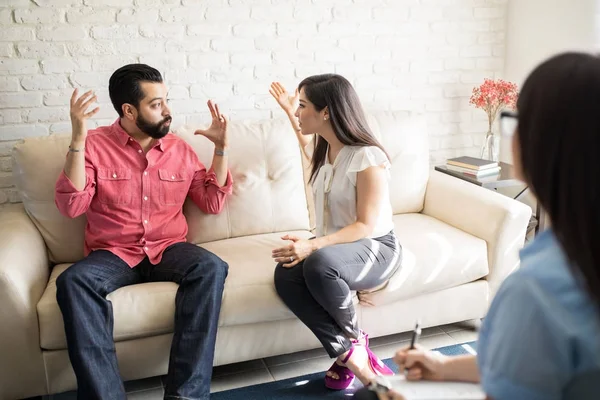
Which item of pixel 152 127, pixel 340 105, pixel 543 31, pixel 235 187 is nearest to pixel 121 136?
pixel 152 127

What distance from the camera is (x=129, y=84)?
2219mm

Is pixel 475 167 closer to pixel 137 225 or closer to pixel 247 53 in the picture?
pixel 247 53

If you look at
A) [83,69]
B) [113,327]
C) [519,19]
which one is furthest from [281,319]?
[519,19]

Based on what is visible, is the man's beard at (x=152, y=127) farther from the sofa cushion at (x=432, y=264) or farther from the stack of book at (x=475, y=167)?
the stack of book at (x=475, y=167)

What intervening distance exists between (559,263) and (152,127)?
1.69 metres

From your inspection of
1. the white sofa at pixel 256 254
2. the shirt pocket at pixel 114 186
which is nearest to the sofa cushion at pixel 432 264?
the white sofa at pixel 256 254

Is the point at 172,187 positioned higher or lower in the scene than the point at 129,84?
lower

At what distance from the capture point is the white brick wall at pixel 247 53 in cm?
252

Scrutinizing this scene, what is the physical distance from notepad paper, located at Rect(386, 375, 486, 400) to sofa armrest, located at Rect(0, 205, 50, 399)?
4.14 feet

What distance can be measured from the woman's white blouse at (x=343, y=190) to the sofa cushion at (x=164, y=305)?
0.86 ft

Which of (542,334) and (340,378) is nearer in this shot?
(542,334)

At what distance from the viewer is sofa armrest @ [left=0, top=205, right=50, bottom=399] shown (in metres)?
1.88

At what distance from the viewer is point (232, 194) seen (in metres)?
2.49

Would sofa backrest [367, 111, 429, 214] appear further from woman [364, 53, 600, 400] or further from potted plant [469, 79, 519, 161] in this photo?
woman [364, 53, 600, 400]
